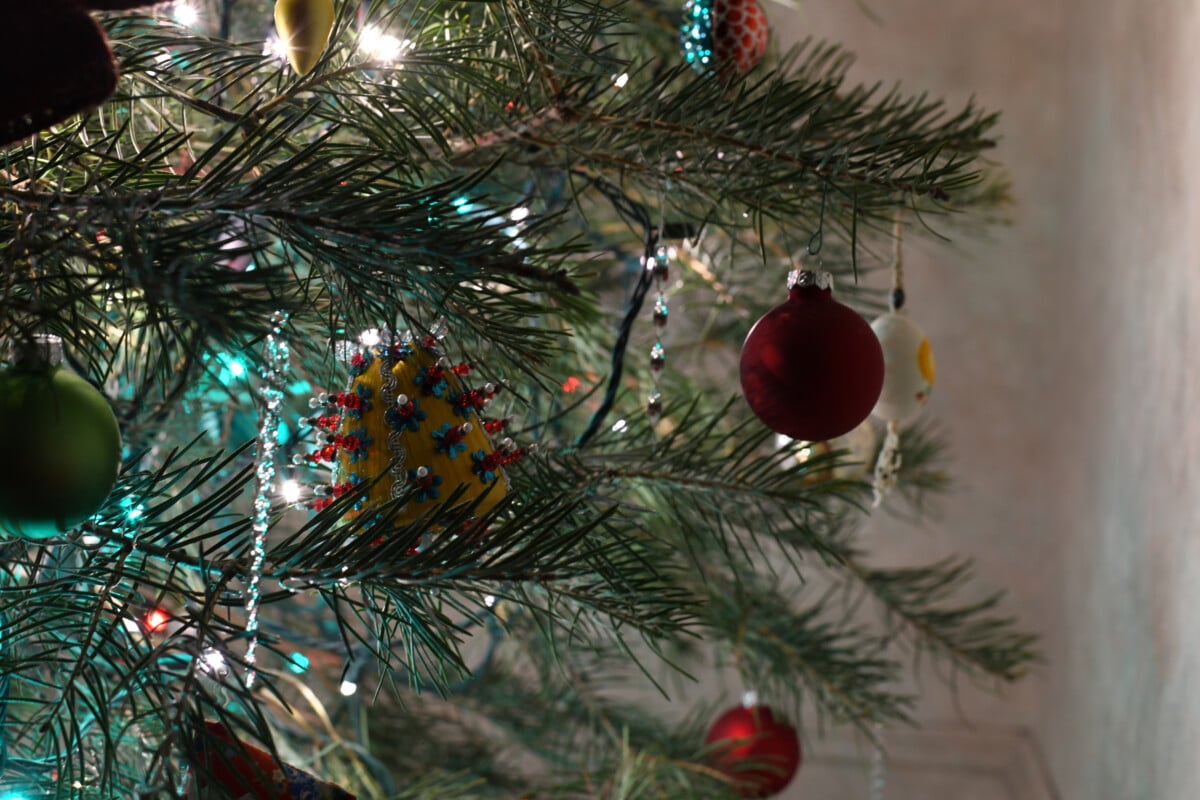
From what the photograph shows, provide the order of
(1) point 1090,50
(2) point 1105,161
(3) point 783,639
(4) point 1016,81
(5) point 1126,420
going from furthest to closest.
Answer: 1. (4) point 1016,81
2. (1) point 1090,50
3. (2) point 1105,161
4. (5) point 1126,420
5. (3) point 783,639

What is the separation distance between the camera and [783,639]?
2.60 ft

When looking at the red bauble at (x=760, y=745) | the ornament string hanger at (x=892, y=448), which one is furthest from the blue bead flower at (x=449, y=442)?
the red bauble at (x=760, y=745)

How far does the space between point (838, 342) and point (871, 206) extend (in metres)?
0.05

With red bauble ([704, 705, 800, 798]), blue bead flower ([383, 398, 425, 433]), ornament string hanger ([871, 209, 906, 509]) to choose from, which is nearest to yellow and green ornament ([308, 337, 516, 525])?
blue bead flower ([383, 398, 425, 433])

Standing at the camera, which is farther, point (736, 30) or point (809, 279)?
point (736, 30)

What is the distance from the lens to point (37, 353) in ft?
1.02

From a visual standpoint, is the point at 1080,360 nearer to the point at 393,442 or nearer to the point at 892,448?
the point at 892,448

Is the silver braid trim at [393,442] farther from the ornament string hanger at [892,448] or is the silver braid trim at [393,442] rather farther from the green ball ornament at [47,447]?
the ornament string hanger at [892,448]

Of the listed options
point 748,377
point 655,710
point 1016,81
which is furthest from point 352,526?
point 1016,81

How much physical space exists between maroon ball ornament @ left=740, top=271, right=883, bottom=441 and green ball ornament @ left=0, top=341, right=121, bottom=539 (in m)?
0.23

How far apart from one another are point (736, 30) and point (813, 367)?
0.22 meters

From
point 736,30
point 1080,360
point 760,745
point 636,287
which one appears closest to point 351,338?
point 636,287

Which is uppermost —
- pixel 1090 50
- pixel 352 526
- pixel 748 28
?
pixel 1090 50

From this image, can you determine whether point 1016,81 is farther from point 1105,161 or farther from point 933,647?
point 933,647
